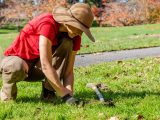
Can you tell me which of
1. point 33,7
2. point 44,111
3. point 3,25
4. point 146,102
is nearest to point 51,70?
point 44,111

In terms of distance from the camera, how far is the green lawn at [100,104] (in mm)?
4098

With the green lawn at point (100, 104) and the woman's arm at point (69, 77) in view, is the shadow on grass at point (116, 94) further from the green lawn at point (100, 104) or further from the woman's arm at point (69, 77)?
the woman's arm at point (69, 77)

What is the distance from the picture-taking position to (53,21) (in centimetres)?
443

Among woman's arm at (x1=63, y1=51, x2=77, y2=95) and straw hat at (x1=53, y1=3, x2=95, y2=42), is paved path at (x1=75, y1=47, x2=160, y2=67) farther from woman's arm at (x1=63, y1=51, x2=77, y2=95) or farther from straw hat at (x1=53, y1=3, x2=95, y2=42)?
straw hat at (x1=53, y1=3, x2=95, y2=42)

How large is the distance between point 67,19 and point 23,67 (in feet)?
2.32

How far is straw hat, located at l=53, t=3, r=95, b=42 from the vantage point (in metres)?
4.21

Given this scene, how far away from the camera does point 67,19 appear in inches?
168

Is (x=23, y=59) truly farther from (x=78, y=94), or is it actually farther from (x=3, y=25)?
(x=3, y=25)

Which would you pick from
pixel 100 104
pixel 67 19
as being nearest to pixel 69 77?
pixel 100 104

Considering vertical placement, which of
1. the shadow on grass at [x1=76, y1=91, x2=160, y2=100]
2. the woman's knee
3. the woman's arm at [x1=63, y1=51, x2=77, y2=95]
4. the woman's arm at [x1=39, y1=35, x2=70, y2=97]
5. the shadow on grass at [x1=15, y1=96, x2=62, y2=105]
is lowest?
the shadow on grass at [x1=76, y1=91, x2=160, y2=100]

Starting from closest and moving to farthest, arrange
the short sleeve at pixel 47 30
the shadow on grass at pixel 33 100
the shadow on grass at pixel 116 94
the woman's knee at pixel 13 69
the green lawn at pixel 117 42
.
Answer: the short sleeve at pixel 47 30, the woman's knee at pixel 13 69, the shadow on grass at pixel 33 100, the shadow on grass at pixel 116 94, the green lawn at pixel 117 42

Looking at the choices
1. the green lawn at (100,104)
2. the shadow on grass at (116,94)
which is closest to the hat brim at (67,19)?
the green lawn at (100,104)

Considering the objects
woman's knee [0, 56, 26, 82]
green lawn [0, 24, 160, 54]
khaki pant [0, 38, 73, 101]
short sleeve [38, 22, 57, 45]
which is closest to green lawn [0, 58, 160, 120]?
khaki pant [0, 38, 73, 101]

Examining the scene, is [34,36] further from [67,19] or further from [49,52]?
[67,19]
